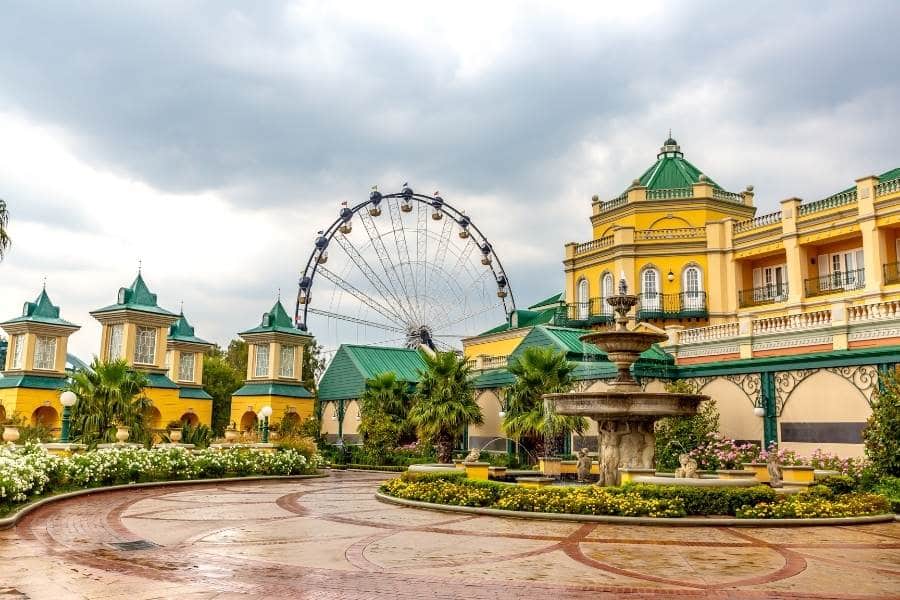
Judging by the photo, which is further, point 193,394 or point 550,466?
point 193,394

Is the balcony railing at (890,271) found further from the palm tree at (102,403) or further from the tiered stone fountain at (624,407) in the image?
the palm tree at (102,403)

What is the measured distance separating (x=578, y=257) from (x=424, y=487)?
2824cm

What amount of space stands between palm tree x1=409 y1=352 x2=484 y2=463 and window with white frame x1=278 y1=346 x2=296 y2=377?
15958 millimetres

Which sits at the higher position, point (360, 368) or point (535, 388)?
point (360, 368)

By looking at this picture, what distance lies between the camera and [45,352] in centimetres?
4519

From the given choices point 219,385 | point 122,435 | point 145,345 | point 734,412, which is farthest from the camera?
point 219,385

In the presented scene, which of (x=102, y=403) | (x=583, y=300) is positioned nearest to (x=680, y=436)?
(x=583, y=300)

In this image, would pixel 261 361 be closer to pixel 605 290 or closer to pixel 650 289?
pixel 605 290

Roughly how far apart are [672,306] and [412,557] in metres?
32.0

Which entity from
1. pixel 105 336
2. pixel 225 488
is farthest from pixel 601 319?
pixel 105 336

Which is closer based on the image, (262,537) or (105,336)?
(262,537)

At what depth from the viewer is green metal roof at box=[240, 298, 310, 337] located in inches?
1903

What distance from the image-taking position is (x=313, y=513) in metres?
17.3

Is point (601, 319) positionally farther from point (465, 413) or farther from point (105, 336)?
point (105, 336)
